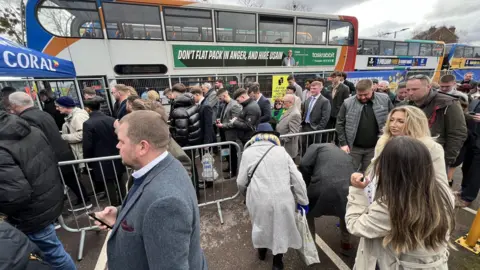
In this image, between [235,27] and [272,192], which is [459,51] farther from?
[272,192]

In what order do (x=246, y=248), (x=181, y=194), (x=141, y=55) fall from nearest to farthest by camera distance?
(x=181, y=194) < (x=246, y=248) < (x=141, y=55)

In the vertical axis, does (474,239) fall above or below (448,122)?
below

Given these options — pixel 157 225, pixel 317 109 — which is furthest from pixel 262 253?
pixel 317 109

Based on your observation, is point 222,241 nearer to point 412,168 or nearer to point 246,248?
point 246,248

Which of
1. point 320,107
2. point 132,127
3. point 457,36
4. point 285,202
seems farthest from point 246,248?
point 457,36

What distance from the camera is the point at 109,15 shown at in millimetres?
6828

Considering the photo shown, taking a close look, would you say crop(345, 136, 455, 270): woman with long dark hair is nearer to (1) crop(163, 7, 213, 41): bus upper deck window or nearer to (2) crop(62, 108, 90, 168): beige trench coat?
(2) crop(62, 108, 90, 168): beige trench coat

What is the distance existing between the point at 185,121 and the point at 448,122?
3688 millimetres

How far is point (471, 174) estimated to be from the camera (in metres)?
3.37

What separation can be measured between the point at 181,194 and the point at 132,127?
1.48 ft

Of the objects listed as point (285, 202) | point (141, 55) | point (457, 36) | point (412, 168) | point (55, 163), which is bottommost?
point (285, 202)

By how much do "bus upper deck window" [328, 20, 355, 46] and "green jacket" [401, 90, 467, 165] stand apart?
8.44 meters

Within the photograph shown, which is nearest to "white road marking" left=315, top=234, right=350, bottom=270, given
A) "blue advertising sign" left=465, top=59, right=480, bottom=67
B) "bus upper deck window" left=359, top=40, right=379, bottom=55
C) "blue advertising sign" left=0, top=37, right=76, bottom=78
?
"blue advertising sign" left=0, top=37, right=76, bottom=78

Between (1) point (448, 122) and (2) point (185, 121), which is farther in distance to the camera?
(2) point (185, 121)
